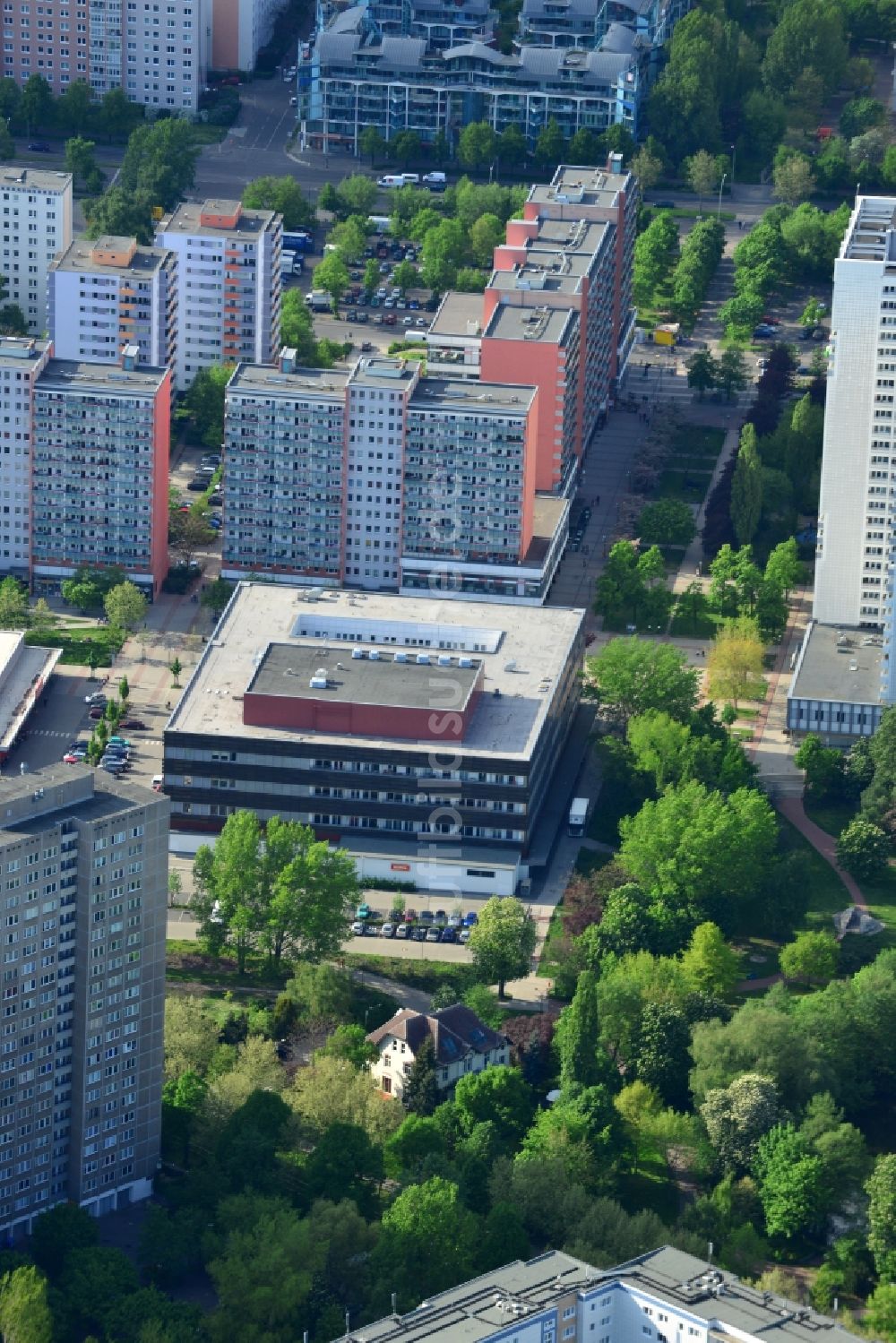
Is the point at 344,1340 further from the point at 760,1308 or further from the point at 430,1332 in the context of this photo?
the point at 760,1308

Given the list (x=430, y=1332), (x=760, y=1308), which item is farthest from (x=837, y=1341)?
(x=430, y=1332)

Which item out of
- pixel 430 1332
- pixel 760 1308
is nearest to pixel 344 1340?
pixel 430 1332

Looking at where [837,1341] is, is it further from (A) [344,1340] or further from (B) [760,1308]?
(A) [344,1340]
